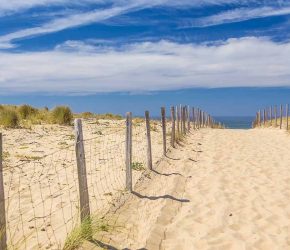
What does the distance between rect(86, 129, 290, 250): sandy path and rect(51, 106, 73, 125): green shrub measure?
1092 cm

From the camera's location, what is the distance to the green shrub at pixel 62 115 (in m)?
23.7

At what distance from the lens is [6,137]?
55.8 ft

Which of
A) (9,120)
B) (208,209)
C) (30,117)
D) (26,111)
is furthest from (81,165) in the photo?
(26,111)

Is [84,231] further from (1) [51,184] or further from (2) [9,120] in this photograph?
(2) [9,120]

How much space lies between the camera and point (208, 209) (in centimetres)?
845

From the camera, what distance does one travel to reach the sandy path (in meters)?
6.70

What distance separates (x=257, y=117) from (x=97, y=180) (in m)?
39.8

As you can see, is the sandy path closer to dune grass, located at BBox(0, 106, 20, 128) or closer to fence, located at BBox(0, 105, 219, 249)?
fence, located at BBox(0, 105, 219, 249)

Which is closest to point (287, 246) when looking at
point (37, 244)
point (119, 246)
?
point (119, 246)

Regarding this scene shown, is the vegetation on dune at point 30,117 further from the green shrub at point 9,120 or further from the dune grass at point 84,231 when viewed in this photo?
the dune grass at point 84,231

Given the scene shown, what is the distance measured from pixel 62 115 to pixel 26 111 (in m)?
5.00

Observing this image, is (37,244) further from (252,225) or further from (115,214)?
(252,225)

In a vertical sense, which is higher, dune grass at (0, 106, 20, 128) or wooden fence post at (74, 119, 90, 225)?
wooden fence post at (74, 119, 90, 225)

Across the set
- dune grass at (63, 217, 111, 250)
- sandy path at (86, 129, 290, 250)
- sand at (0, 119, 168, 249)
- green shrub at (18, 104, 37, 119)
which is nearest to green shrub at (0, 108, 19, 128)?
sand at (0, 119, 168, 249)
